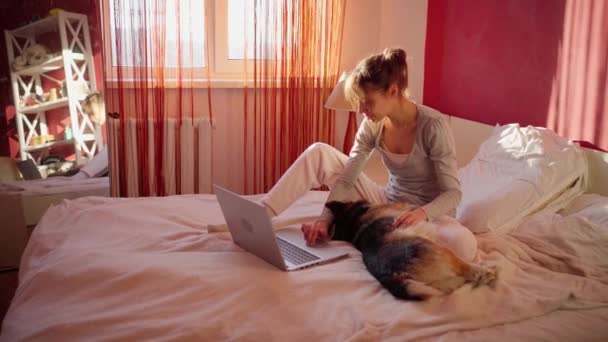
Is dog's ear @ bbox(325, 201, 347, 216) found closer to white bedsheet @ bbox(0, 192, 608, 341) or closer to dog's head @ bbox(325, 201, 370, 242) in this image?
dog's head @ bbox(325, 201, 370, 242)

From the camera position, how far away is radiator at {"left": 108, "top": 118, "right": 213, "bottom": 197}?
3.18m

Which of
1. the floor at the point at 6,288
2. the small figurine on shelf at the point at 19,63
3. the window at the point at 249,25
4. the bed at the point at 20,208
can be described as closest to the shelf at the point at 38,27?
the small figurine on shelf at the point at 19,63

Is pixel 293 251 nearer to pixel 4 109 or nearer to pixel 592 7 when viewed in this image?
pixel 592 7

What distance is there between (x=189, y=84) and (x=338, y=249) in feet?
5.77

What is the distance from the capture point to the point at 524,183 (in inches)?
81.4

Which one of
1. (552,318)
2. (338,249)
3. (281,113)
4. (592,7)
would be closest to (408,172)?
(338,249)

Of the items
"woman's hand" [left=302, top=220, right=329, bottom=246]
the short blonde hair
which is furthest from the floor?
the short blonde hair

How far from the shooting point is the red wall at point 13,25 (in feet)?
9.41

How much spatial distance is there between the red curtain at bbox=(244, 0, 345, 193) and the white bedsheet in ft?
5.21

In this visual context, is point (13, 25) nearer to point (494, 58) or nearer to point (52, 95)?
point (52, 95)

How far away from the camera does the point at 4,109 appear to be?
9.53 ft

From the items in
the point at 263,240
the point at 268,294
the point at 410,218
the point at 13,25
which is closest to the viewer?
the point at 268,294

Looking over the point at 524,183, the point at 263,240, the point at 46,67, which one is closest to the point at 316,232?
the point at 263,240

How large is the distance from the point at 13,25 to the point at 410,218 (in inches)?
87.8
